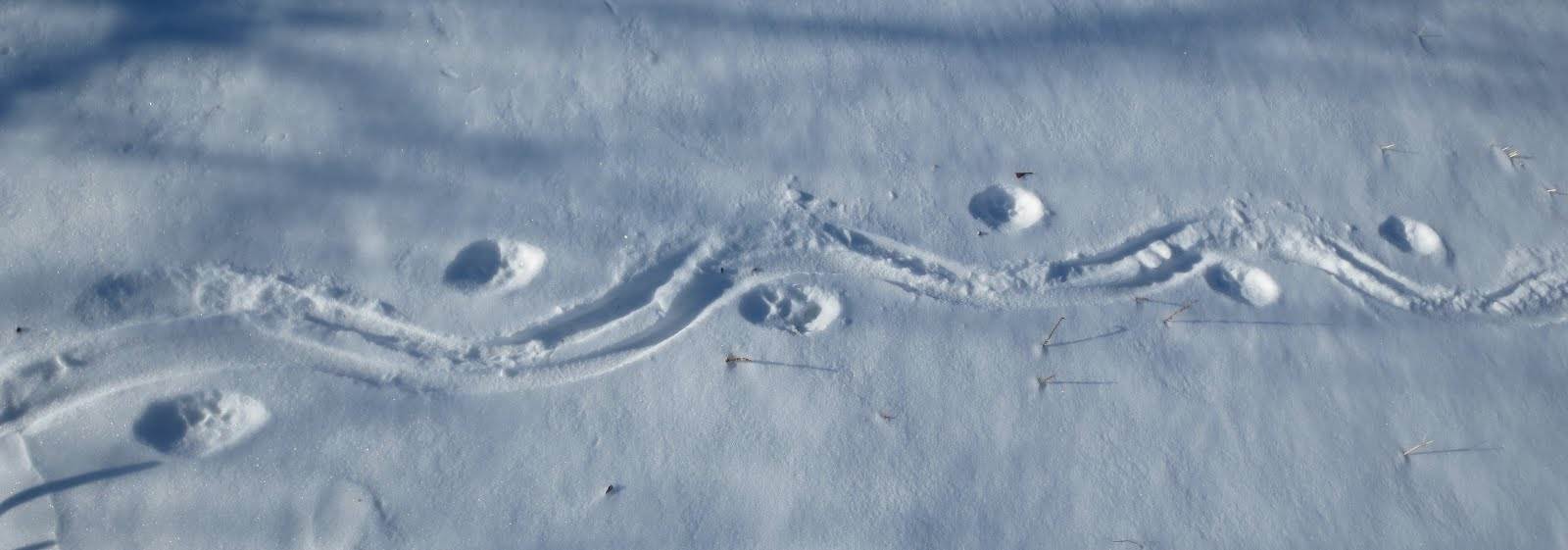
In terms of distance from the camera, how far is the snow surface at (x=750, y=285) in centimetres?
217

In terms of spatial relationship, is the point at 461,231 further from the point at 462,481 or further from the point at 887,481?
the point at 887,481

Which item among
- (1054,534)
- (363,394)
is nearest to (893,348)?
(1054,534)

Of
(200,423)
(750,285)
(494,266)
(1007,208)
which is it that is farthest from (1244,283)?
(200,423)

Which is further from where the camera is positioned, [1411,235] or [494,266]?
[1411,235]

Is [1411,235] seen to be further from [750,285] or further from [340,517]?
[340,517]

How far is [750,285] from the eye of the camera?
2.40 metres

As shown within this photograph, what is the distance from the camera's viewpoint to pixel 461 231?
2.37m

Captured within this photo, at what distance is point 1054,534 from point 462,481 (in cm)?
150

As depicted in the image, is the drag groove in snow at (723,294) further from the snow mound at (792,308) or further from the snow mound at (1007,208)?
the snow mound at (1007,208)

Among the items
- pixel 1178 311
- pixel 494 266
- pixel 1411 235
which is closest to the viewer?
pixel 494 266

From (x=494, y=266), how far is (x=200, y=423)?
79 centimetres

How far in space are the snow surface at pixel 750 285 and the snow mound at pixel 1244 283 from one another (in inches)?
0.5

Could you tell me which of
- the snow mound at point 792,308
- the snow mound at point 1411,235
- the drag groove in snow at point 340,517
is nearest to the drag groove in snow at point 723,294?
the snow mound at point 792,308

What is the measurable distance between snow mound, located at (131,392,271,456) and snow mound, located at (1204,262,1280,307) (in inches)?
102
